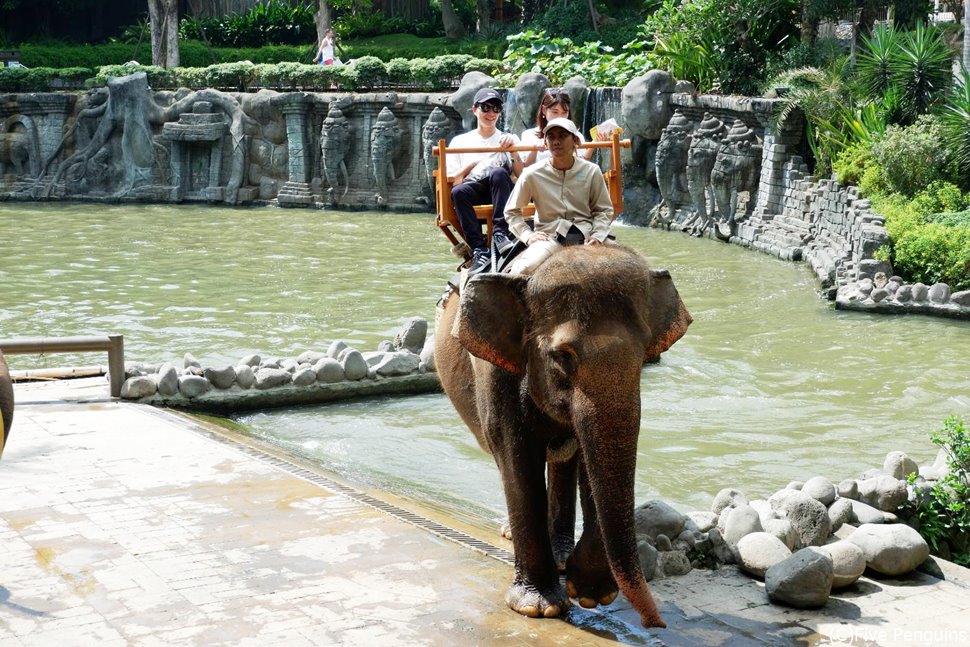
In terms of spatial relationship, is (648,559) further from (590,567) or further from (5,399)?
(5,399)

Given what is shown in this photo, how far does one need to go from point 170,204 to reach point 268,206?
2279 mm

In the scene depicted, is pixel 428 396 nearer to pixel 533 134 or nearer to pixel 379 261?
pixel 533 134

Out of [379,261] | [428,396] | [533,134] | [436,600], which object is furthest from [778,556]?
[379,261]

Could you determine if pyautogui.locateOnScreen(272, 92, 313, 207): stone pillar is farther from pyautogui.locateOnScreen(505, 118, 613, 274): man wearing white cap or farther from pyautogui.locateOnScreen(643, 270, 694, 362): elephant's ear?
pyautogui.locateOnScreen(643, 270, 694, 362): elephant's ear

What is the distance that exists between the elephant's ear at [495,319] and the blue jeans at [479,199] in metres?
1.44

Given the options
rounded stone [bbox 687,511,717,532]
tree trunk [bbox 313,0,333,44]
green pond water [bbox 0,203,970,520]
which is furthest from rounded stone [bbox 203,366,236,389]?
tree trunk [bbox 313,0,333,44]

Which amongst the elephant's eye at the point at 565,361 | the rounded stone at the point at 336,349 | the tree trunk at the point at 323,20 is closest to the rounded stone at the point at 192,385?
the rounded stone at the point at 336,349

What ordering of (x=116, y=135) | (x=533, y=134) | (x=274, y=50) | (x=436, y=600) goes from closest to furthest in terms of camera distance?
1. (x=436, y=600)
2. (x=533, y=134)
3. (x=116, y=135)
4. (x=274, y=50)

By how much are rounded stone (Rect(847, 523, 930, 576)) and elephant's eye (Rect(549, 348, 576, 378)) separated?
1.98 metres

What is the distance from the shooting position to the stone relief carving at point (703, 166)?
70.5ft

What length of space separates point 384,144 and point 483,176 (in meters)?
19.4

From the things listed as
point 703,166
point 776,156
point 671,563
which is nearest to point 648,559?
point 671,563

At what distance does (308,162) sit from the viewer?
27172 millimetres

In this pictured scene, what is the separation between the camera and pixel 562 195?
581 centimetres
